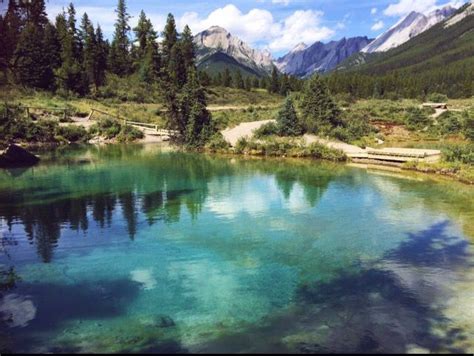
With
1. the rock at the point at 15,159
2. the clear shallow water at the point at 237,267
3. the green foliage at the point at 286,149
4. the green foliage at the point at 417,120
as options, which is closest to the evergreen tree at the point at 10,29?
the clear shallow water at the point at 237,267

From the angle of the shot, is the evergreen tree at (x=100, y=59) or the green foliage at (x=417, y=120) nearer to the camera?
the green foliage at (x=417, y=120)

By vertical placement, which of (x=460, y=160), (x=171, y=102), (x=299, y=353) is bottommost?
(x=299, y=353)

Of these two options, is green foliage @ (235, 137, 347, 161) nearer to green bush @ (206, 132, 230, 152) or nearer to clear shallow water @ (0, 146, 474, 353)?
green bush @ (206, 132, 230, 152)

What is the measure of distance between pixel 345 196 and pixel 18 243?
18.5 metres

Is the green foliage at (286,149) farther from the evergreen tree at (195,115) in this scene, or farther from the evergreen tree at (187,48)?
the evergreen tree at (187,48)

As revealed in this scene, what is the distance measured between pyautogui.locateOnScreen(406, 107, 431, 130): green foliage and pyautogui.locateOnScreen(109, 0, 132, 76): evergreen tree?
57.5 metres

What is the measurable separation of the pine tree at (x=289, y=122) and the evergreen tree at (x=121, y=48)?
55.2 metres

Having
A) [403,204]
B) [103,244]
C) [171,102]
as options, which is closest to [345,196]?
[403,204]

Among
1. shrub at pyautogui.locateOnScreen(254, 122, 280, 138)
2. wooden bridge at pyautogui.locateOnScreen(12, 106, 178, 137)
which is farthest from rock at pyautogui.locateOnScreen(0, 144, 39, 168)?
shrub at pyautogui.locateOnScreen(254, 122, 280, 138)

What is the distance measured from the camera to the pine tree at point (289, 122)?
48.8 m

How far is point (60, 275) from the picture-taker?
611 inches

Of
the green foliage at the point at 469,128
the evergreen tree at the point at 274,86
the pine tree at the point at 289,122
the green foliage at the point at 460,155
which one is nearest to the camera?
the green foliage at the point at 460,155

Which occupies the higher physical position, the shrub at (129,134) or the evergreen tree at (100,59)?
the evergreen tree at (100,59)

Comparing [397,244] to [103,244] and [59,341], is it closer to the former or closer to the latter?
[103,244]
